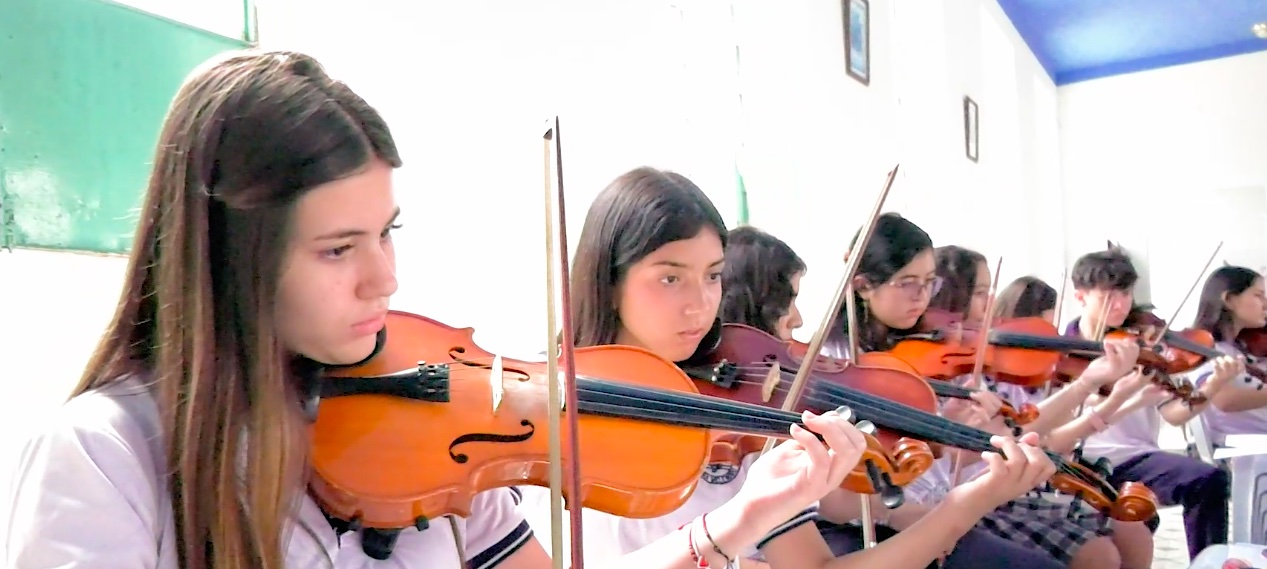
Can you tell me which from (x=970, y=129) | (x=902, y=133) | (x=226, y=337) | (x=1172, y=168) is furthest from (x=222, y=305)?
(x=1172, y=168)

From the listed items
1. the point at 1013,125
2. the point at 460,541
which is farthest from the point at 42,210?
the point at 1013,125

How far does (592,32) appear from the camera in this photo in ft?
5.87

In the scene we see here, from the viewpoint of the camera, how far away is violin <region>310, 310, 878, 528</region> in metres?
0.77

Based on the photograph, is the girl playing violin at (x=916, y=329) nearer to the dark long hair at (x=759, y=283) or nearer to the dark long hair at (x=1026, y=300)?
the dark long hair at (x=759, y=283)

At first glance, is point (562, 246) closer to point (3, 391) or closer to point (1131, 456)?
point (3, 391)

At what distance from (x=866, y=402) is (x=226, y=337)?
0.95 metres

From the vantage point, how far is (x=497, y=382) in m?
0.90

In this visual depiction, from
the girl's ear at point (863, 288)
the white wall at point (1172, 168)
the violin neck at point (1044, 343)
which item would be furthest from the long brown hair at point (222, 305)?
the white wall at point (1172, 168)

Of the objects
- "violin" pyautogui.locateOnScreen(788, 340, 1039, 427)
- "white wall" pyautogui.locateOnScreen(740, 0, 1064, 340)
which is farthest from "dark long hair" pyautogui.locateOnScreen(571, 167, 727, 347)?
"white wall" pyautogui.locateOnScreen(740, 0, 1064, 340)

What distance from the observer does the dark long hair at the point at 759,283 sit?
1.67 meters

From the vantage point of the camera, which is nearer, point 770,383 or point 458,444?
point 458,444

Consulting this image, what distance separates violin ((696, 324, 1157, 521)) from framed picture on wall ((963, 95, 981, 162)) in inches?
111

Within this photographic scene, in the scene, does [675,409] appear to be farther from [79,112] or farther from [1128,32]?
[1128,32]

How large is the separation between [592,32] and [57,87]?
3.46 ft
